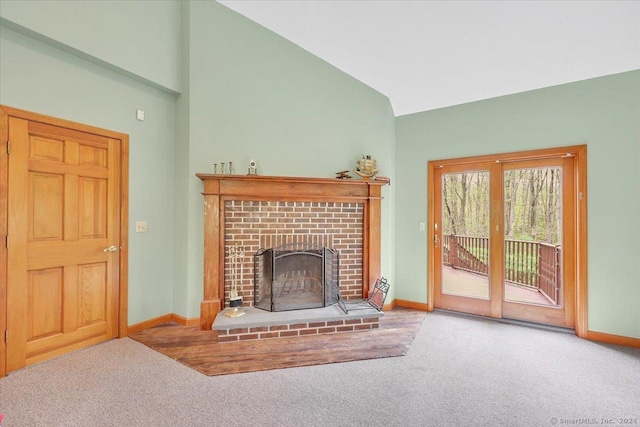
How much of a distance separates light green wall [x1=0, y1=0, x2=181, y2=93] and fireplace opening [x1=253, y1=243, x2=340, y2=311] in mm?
2278

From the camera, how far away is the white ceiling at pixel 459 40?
2369mm

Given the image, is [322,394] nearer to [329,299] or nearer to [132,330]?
[329,299]

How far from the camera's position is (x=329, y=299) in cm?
338

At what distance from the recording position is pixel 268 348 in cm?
268

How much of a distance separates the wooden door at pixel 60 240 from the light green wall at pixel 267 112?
75 centimetres

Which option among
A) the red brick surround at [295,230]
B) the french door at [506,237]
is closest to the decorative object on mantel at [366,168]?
the red brick surround at [295,230]

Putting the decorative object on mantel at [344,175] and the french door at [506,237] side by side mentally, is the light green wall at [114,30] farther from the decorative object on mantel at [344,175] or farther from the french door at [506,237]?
the french door at [506,237]

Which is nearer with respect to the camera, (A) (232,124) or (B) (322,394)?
(B) (322,394)

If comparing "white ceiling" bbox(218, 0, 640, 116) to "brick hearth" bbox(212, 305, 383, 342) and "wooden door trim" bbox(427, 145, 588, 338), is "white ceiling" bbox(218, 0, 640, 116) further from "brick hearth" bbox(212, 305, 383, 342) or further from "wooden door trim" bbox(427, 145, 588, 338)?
"brick hearth" bbox(212, 305, 383, 342)

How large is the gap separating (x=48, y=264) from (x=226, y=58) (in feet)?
8.88

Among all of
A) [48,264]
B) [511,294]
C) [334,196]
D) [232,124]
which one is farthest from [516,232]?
[48,264]

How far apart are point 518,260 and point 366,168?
2137mm

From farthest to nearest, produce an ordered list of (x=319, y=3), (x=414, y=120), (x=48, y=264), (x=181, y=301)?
(x=414, y=120)
(x=181, y=301)
(x=319, y=3)
(x=48, y=264)

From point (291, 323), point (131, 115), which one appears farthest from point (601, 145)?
point (131, 115)
